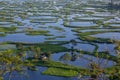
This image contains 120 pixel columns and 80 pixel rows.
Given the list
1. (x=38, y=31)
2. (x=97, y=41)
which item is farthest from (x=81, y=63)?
(x=38, y=31)

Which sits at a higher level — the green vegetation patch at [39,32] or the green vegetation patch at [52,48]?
the green vegetation patch at [52,48]

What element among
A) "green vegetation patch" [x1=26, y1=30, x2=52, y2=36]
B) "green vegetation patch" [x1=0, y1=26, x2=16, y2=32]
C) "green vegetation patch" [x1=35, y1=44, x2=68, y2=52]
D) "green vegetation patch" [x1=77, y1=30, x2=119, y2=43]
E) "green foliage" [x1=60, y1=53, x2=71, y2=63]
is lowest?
"green vegetation patch" [x1=77, y1=30, x2=119, y2=43]

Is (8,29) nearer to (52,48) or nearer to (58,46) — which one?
(58,46)

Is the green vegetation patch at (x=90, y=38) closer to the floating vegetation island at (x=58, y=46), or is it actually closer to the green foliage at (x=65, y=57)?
the floating vegetation island at (x=58, y=46)

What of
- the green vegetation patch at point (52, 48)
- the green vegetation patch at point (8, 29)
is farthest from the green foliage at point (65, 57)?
the green vegetation patch at point (8, 29)

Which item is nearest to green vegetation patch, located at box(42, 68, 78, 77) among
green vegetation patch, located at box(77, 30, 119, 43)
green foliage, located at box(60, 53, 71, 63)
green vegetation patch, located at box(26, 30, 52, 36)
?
green foliage, located at box(60, 53, 71, 63)

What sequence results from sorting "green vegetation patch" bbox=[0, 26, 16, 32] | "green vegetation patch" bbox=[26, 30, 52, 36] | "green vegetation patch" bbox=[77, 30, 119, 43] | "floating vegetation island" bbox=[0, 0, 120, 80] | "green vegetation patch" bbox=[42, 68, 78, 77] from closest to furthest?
1. "floating vegetation island" bbox=[0, 0, 120, 80]
2. "green vegetation patch" bbox=[42, 68, 78, 77]
3. "green vegetation patch" bbox=[77, 30, 119, 43]
4. "green vegetation patch" bbox=[26, 30, 52, 36]
5. "green vegetation patch" bbox=[0, 26, 16, 32]

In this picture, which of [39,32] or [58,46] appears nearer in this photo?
[58,46]

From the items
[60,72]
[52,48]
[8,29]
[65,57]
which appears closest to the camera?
[60,72]

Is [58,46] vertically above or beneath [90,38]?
above

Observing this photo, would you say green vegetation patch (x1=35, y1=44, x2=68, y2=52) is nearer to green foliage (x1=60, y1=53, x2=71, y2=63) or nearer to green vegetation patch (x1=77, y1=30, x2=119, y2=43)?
green foliage (x1=60, y1=53, x2=71, y2=63)

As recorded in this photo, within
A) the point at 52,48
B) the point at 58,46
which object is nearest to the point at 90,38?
the point at 58,46

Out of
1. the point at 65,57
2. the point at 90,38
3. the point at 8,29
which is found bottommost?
the point at 90,38

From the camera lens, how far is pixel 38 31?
229ft
